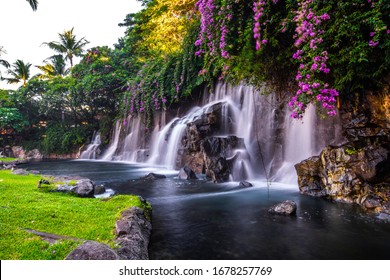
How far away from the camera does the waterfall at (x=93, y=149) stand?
24.8 metres

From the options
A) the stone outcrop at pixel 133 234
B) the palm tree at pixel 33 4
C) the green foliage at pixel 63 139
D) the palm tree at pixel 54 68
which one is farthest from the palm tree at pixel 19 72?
the stone outcrop at pixel 133 234

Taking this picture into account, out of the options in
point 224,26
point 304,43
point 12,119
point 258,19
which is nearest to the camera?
point 304,43

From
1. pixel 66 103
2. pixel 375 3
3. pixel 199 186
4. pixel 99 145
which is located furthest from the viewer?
pixel 66 103

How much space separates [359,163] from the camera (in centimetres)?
643

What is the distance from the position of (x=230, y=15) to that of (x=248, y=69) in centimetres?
170

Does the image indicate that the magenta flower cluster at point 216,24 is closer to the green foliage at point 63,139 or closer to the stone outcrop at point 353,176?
the stone outcrop at point 353,176

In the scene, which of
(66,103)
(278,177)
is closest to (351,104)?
(278,177)

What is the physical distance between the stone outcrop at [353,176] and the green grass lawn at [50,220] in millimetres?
4738

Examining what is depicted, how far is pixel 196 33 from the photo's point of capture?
13.5 metres

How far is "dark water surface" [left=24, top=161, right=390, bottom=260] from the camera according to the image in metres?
4.07

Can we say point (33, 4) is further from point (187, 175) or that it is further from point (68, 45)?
point (68, 45)

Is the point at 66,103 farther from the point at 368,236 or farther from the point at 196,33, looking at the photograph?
the point at 368,236

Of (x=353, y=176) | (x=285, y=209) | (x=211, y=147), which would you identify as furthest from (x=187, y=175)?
(x=353, y=176)

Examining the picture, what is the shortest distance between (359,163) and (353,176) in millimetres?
343
